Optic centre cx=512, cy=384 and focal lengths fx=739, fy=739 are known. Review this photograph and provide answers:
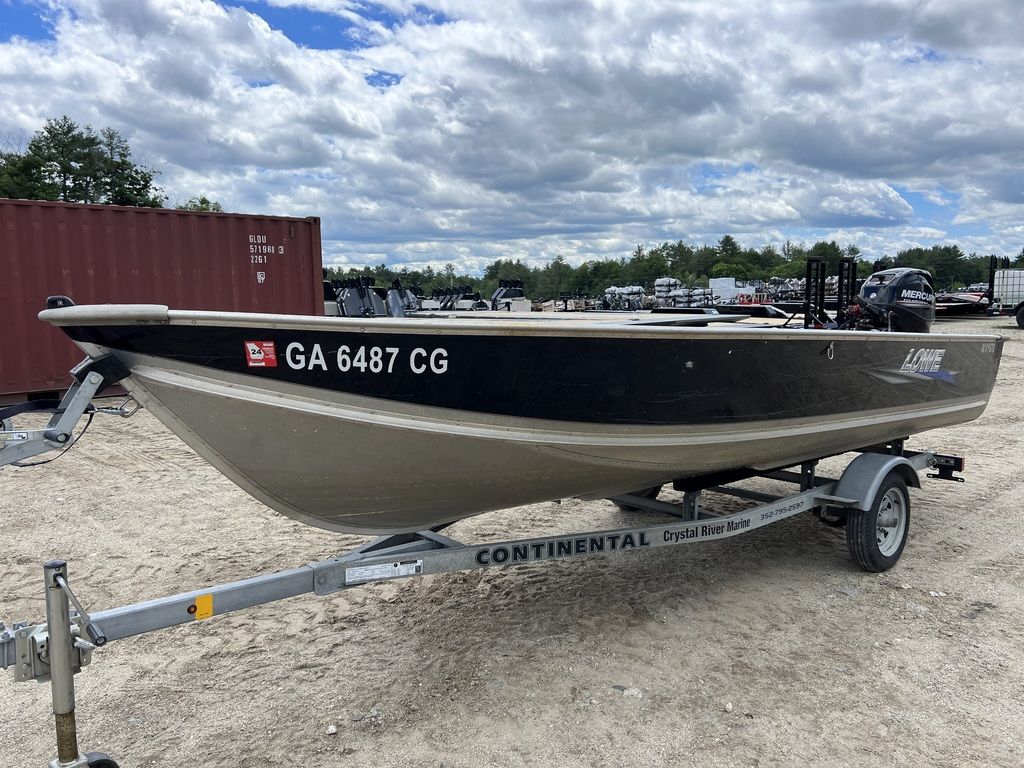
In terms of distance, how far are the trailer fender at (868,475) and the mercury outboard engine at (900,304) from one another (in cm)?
98

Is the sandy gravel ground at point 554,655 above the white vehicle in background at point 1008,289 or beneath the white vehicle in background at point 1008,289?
beneath

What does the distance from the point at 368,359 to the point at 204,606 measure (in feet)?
3.30

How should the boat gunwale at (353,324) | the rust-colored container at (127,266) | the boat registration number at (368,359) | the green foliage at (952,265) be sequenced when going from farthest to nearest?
the green foliage at (952,265), the rust-colored container at (127,266), the boat registration number at (368,359), the boat gunwale at (353,324)

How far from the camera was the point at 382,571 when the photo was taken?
293 centimetres

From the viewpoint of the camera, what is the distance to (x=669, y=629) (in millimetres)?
3682

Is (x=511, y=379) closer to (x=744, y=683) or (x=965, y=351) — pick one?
(x=744, y=683)

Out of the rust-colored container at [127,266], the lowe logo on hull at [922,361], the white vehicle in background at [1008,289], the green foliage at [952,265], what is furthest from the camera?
the green foliage at [952,265]

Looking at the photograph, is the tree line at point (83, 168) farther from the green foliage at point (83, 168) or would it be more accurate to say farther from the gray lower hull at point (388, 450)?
the gray lower hull at point (388, 450)

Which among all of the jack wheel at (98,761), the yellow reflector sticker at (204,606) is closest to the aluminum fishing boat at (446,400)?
the yellow reflector sticker at (204,606)

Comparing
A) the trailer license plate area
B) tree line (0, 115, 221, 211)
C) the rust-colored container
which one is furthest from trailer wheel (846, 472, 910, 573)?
tree line (0, 115, 221, 211)

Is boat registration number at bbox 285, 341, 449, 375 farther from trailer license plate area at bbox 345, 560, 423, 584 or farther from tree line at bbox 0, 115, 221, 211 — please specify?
tree line at bbox 0, 115, 221, 211

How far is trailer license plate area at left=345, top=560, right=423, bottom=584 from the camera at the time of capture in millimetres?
2875

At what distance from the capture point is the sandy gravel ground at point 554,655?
273 cm

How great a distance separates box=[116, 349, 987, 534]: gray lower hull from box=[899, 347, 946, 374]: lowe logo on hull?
4.46 feet
